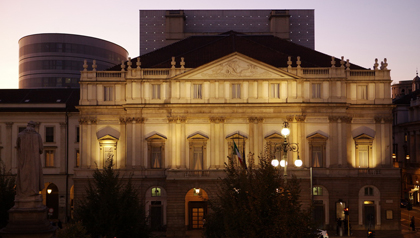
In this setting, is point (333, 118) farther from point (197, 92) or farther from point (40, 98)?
point (40, 98)

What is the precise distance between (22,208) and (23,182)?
1239 mm

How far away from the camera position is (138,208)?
121 ft

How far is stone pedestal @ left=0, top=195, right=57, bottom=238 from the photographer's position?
2427 cm

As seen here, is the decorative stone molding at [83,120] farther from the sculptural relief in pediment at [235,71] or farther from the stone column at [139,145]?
the sculptural relief in pediment at [235,71]

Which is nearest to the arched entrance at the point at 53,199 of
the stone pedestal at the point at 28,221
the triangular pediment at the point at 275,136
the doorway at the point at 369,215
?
the triangular pediment at the point at 275,136

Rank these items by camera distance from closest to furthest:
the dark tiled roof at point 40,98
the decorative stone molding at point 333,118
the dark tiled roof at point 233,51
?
the decorative stone molding at point 333,118
the dark tiled roof at point 233,51
the dark tiled roof at point 40,98

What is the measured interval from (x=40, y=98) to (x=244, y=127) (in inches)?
1266

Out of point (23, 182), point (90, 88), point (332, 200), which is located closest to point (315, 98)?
point (332, 200)

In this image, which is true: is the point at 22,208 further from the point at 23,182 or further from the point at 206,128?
the point at 206,128

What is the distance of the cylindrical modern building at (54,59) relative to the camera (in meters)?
110

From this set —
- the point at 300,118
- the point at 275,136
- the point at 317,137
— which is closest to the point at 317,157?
the point at 317,137

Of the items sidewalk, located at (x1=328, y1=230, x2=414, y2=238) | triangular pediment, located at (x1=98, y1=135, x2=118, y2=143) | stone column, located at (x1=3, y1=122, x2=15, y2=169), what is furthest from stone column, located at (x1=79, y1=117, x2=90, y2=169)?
sidewalk, located at (x1=328, y1=230, x2=414, y2=238)

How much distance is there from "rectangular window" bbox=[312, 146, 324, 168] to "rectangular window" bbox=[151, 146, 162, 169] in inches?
705

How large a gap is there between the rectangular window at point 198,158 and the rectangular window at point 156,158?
4.10 meters
